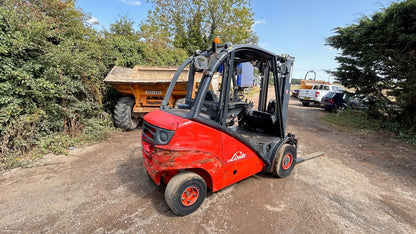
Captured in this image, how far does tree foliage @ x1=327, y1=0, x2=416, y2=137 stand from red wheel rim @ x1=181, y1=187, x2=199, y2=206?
9.05 m

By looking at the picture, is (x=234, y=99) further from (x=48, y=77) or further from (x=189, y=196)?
(x=48, y=77)

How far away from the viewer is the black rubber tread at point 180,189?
2.36m

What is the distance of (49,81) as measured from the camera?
4.82 m

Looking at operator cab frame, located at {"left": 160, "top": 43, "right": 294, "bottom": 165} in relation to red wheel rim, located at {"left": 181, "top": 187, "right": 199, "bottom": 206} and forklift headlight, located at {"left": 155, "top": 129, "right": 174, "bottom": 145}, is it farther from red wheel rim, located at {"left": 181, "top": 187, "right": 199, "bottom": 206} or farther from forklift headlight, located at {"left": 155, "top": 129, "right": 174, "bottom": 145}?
red wheel rim, located at {"left": 181, "top": 187, "right": 199, "bottom": 206}

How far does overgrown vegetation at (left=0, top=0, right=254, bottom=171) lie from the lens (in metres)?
4.15

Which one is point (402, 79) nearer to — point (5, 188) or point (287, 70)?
point (287, 70)

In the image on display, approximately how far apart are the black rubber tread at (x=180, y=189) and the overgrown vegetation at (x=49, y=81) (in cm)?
398

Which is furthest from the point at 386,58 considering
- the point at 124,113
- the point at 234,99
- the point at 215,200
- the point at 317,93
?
the point at 124,113

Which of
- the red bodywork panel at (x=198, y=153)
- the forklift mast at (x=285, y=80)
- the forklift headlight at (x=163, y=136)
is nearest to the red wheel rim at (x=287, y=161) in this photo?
the forklift mast at (x=285, y=80)

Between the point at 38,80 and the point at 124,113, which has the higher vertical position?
the point at 38,80

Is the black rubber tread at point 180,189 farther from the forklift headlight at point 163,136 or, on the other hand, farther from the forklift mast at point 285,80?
the forklift mast at point 285,80

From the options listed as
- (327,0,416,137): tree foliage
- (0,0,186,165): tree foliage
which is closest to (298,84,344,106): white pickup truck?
(327,0,416,137): tree foliage

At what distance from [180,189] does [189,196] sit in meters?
0.26

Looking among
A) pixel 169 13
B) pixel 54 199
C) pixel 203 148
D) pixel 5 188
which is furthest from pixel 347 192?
pixel 169 13
